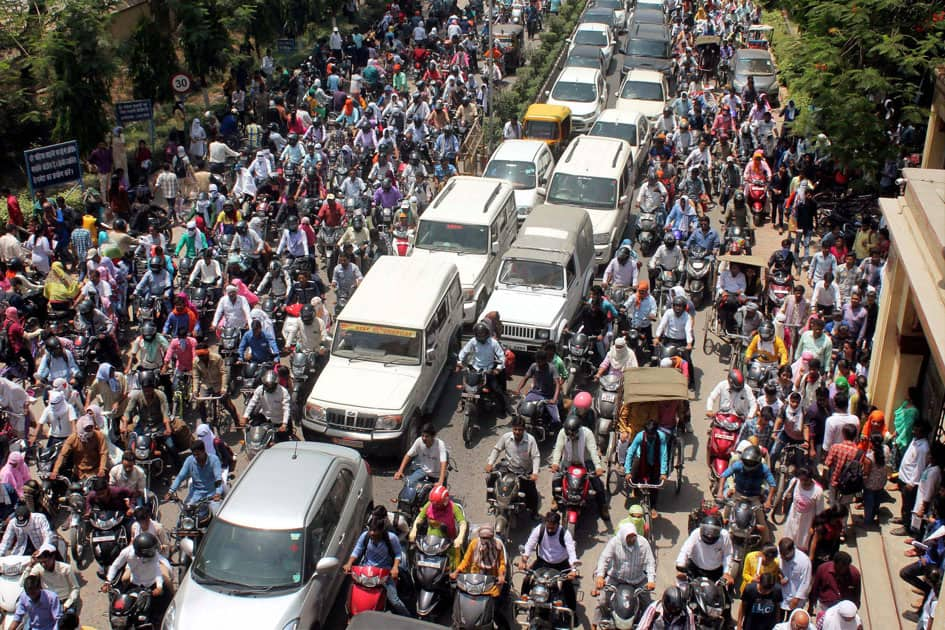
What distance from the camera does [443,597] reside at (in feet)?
35.0

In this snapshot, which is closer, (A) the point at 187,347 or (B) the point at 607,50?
(A) the point at 187,347

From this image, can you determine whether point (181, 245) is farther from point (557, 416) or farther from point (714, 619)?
point (714, 619)

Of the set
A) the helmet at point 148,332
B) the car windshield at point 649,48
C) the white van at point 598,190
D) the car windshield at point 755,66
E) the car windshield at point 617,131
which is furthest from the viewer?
the car windshield at point 649,48

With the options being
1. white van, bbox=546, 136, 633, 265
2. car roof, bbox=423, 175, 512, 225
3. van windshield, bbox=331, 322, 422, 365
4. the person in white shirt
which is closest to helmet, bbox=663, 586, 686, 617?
the person in white shirt

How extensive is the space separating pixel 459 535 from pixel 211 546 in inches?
98.5

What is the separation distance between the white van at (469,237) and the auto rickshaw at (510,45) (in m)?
19.8

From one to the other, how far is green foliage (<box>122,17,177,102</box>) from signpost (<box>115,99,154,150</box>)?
3.64 meters

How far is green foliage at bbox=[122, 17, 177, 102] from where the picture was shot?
92.6ft

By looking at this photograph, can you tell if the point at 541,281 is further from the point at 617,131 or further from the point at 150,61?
the point at 150,61

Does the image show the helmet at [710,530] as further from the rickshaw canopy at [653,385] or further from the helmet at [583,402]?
the helmet at [583,402]

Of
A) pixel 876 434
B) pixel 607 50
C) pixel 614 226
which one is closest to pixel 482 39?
pixel 607 50

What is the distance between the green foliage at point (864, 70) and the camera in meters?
20.0

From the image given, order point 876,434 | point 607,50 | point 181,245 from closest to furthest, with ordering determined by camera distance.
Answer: point 876,434 < point 181,245 < point 607,50

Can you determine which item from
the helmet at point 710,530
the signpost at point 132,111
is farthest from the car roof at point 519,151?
the helmet at point 710,530
